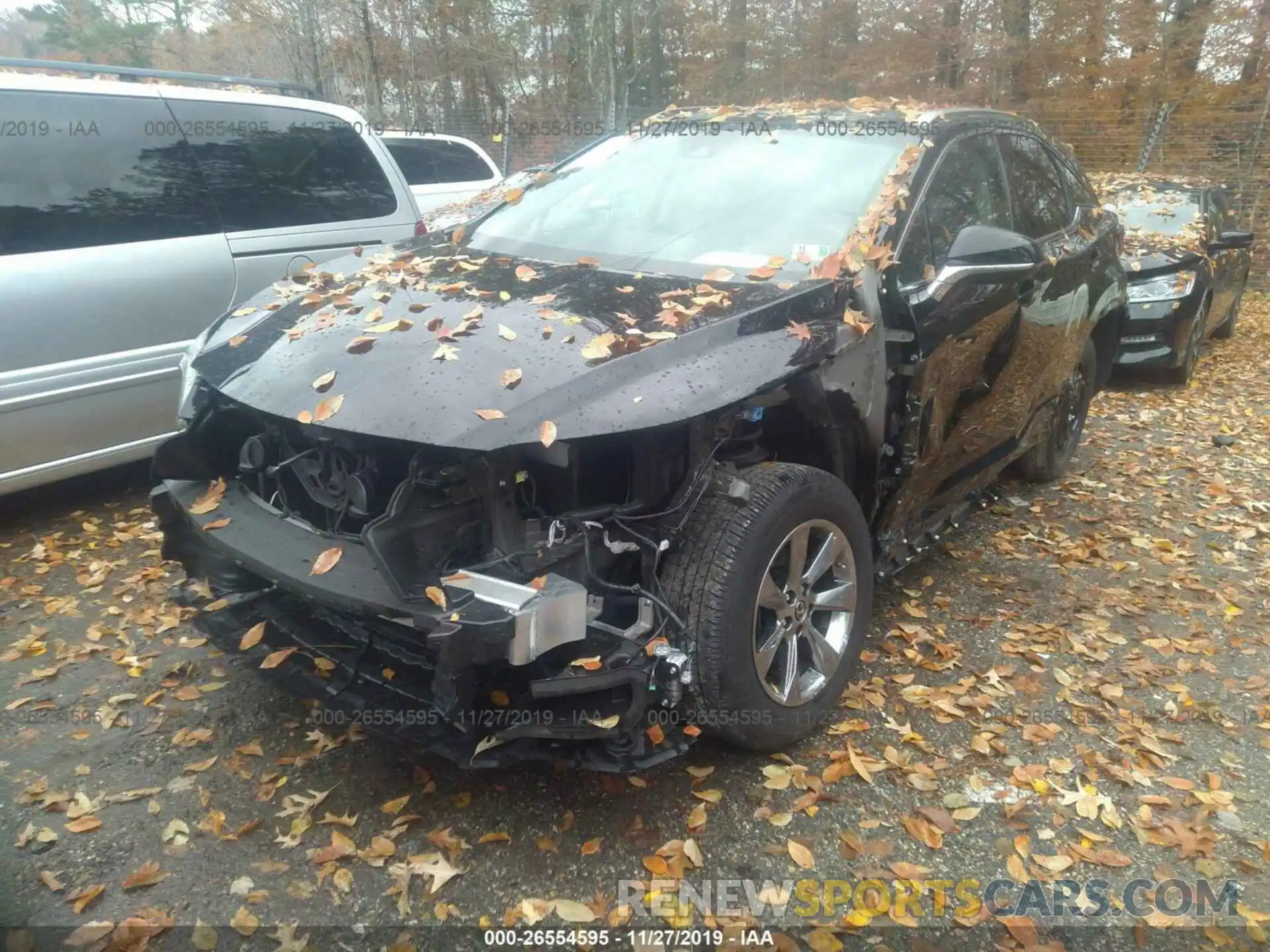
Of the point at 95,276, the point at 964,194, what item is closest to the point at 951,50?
the point at 964,194

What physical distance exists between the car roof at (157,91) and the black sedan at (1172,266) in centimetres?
594

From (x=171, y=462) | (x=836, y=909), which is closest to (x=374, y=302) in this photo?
(x=171, y=462)

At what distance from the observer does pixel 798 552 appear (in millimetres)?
2652

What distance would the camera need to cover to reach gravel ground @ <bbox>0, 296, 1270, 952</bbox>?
87.5 inches

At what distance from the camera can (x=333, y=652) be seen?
247cm

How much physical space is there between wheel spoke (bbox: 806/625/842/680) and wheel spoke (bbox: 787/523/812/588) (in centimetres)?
19

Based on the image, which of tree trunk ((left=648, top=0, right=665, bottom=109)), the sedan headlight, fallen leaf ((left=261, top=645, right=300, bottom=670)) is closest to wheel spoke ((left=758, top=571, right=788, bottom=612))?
fallen leaf ((left=261, top=645, right=300, bottom=670))

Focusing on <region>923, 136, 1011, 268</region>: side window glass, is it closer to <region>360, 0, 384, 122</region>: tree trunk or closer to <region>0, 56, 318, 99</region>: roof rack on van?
<region>0, 56, 318, 99</region>: roof rack on van

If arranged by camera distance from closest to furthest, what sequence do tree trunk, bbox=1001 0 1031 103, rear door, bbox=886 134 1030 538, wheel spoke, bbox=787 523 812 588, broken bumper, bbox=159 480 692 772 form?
broken bumper, bbox=159 480 692 772, wheel spoke, bbox=787 523 812 588, rear door, bbox=886 134 1030 538, tree trunk, bbox=1001 0 1031 103

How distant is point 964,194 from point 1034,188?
86 centimetres

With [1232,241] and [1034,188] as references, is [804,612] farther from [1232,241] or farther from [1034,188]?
[1232,241]

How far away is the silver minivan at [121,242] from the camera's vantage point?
3.78 metres

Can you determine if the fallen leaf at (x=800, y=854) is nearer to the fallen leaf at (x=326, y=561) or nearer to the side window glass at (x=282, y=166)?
the fallen leaf at (x=326, y=561)

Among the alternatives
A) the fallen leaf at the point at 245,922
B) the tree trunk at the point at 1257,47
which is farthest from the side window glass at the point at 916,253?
the tree trunk at the point at 1257,47
